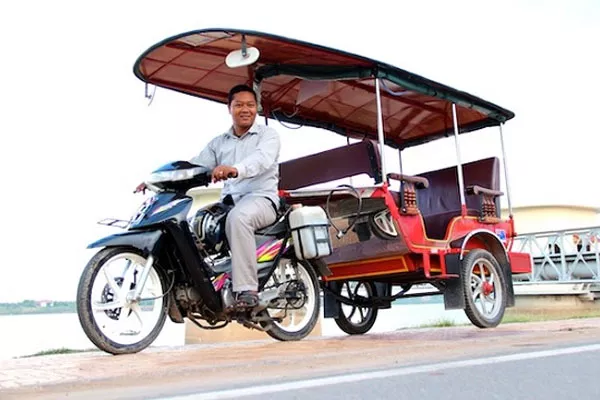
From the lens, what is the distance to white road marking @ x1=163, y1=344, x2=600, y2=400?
2.78m

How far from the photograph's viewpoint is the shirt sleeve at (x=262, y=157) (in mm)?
4715

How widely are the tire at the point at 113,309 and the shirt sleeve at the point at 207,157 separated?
3.22 feet

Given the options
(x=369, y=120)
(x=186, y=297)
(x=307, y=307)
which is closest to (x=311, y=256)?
(x=307, y=307)

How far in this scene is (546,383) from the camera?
3033mm

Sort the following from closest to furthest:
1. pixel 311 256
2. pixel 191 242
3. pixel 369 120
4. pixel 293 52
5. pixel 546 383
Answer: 1. pixel 546 383
2. pixel 191 242
3. pixel 311 256
4. pixel 293 52
5. pixel 369 120

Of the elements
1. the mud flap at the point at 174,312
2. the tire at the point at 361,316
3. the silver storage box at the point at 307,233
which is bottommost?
the tire at the point at 361,316

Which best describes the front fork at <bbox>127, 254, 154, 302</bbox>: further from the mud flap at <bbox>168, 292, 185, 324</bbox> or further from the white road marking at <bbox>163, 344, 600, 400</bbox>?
the white road marking at <bbox>163, 344, 600, 400</bbox>

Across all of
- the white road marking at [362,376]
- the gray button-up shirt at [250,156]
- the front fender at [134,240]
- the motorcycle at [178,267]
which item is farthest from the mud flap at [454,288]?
the front fender at [134,240]

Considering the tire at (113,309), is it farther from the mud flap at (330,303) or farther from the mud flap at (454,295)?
the mud flap at (454,295)

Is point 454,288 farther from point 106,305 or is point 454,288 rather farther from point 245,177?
point 106,305

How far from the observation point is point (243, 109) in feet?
16.8

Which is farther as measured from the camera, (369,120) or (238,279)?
(369,120)

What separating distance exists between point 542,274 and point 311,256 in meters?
20.9

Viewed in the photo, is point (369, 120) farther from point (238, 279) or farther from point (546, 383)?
point (546, 383)
